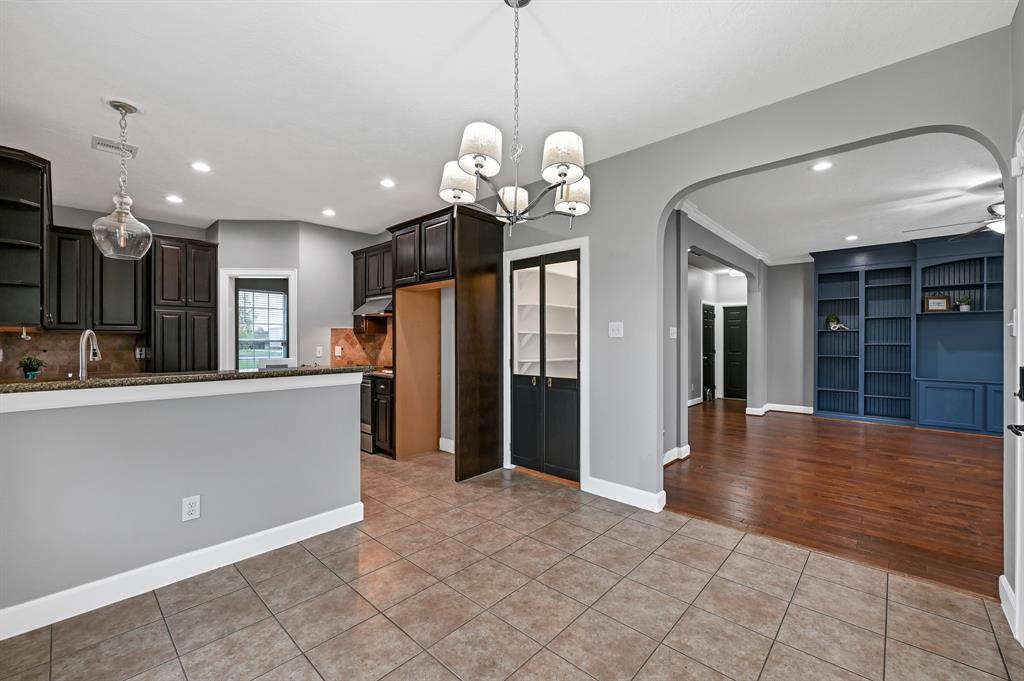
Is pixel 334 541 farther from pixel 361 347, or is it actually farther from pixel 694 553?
pixel 361 347

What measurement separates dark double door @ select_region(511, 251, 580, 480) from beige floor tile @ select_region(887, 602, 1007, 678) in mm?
2242

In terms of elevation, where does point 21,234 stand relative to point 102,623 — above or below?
above

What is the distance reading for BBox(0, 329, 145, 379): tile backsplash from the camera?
176 inches

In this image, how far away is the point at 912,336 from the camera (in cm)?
669

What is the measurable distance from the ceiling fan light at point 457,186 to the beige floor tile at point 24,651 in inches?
105

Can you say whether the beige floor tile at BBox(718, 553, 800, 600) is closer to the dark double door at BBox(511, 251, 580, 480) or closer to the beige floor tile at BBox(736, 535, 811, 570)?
the beige floor tile at BBox(736, 535, 811, 570)

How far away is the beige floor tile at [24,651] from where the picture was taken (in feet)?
5.89

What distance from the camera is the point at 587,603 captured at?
2227 mm

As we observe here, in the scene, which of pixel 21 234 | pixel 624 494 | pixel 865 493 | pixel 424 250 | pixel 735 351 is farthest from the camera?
pixel 735 351

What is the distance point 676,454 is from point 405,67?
4285 mm

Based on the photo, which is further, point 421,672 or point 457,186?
point 457,186

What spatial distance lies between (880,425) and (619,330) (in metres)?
5.99

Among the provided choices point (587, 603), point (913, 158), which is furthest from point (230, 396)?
point (913, 158)

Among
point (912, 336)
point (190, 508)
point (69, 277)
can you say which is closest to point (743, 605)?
point (190, 508)
